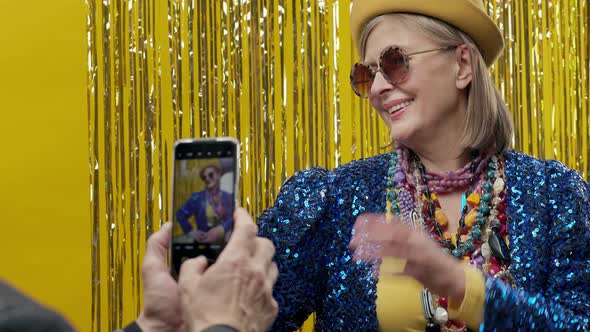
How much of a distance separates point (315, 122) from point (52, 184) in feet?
2.27

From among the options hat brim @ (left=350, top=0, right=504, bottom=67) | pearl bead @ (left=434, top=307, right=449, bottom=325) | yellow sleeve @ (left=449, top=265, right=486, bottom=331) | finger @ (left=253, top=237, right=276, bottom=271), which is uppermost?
hat brim @ (left=350, top=0, right=504, bottom=67)

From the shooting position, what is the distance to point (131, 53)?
2.29 meters

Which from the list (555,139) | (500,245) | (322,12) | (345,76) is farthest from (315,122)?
(500,245)

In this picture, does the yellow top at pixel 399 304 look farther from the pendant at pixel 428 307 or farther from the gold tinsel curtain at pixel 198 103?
the gold tinsel curtain at pixel 198 103

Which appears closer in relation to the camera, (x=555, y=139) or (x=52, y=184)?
(x=52, y=184)

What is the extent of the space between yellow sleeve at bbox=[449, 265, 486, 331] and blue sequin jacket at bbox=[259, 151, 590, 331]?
0.20 metres

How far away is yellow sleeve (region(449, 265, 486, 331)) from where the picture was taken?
1251mm

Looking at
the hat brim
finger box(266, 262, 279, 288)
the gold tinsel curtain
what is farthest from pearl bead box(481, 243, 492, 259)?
the gold tinsel curtain

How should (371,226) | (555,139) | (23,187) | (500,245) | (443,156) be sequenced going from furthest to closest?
1. (555,139)
2. (23,187)
3. (443,156)
4. (500,245)
5. (371,226)

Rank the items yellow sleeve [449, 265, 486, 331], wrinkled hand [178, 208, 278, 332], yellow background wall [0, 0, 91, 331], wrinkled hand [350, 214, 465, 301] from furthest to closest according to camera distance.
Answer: yellow background wall [0, 0, 91, 331] → yellow sleeve [449, 265, 486, 331] → wrinkled hand [350, 214, 465, 301] → wrinkled hand [178, 208, 278, 332]

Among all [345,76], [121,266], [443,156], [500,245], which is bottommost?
[121,266]

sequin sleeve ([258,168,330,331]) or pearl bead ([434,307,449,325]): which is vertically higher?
sequin sleeve ([258,168,330,331])

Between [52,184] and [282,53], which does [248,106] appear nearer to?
[282,53]

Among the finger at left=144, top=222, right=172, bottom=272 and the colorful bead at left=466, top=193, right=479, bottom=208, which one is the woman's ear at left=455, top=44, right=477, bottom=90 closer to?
the colorful bead at left=466, top=193, right=479, bottom=208
